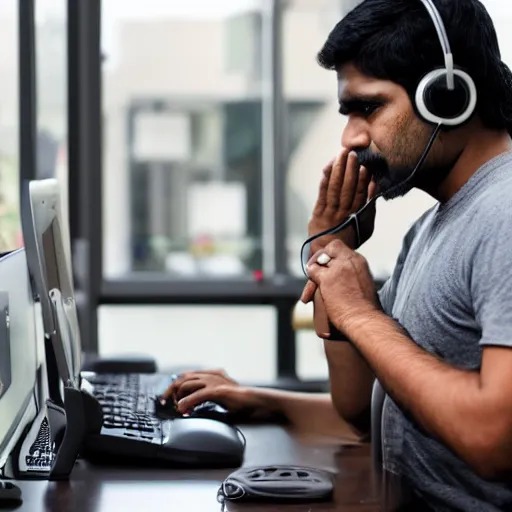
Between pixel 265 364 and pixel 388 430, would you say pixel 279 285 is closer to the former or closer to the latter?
pixel 265 364

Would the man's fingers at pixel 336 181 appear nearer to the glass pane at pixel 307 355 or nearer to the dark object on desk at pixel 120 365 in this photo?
the dark object on desk at pixel 120 365

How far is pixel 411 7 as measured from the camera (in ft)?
4.41

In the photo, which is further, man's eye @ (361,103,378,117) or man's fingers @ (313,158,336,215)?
man's fingers @ (313,158,336,215)

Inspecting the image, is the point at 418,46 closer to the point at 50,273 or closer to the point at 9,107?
the point at 50,273

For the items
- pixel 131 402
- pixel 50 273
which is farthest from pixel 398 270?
pixel 50 273

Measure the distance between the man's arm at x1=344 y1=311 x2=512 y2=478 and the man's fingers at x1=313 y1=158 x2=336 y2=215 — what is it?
0.45 meters

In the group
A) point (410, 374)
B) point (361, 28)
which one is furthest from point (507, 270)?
point (361, 28)

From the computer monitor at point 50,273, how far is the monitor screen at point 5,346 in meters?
0.06

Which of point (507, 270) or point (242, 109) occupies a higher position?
point (242, 109)

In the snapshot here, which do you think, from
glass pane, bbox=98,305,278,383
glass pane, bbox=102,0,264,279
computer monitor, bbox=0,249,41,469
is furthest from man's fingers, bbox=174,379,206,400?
glass pane, bbox=102,0,264,279

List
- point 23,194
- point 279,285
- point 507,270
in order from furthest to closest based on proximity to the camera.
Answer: point 279,285
point 23,194
point 507,270

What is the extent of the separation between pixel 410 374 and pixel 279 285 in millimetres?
2444

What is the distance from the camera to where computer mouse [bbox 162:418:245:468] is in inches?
53.2

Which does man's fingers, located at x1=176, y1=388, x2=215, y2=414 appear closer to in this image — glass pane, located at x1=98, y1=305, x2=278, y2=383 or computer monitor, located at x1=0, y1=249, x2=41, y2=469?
computer monitor, located at x1=0, y1=249, x2=41, y2=469
